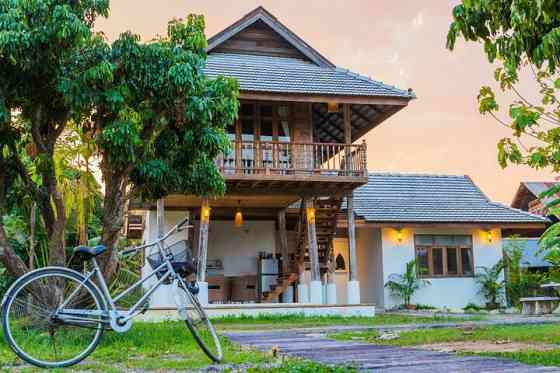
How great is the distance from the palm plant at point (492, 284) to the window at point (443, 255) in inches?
13.5

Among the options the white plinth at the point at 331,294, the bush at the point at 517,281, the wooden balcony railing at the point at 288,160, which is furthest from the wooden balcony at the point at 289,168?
the bush at the point at 517,281

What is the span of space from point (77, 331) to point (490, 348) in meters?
3.93

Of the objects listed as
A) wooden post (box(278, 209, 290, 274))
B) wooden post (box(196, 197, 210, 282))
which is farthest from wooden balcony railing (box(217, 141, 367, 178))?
wooden post (box(278, 209, 290, 274))

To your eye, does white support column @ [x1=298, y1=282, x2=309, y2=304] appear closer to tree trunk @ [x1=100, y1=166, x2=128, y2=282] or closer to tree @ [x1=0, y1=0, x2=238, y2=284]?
tree @ [x1=0, y1=0, x2=238, y2=284]

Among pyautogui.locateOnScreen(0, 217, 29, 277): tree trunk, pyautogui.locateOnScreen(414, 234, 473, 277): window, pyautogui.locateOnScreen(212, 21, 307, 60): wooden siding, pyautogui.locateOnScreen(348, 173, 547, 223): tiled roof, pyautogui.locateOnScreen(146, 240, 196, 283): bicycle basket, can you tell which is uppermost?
pyautogui.locateOnScreen(212, 21, 307, 60): wooden siding

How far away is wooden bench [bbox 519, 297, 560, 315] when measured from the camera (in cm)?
1434

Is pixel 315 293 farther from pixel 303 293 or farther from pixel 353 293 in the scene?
pixel 303 293

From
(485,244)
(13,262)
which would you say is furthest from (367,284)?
(13,262)

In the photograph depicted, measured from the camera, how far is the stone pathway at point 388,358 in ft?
14.5

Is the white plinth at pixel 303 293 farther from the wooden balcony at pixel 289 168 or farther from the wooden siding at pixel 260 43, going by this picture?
the wooden siding at pixel 260 43

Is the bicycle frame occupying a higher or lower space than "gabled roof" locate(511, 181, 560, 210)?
lower

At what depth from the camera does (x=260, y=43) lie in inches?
666

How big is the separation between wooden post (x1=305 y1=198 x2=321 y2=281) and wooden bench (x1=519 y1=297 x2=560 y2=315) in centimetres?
493

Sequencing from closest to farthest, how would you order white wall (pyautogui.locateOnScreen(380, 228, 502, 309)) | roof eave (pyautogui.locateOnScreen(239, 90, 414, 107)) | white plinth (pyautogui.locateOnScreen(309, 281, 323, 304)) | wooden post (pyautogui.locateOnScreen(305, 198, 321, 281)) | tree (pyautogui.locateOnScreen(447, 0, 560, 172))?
tree (pyautogui.locateOnScreen(447, 0, 560, 172)), roof eave (pyautogui.locateOnScreen(239, 90, 414, 107)), white plinth (pyautogui.locateOnScreen(309, 281, 323, 304)), wooden post (pyautogui.locateOnScreen(305, 198, 321, 281)), white wall (pyautogui.locateOnScreen(380, 228, 502, 309))
